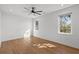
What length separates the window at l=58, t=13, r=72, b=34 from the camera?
148 inches

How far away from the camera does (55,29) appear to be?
3.96m

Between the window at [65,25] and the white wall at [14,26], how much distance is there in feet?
3.45

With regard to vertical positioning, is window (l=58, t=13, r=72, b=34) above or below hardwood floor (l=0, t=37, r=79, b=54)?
above

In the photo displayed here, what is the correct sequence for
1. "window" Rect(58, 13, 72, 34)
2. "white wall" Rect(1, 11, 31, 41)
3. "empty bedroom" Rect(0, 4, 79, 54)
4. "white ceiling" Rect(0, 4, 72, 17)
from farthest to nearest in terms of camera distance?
1. "window" Rect(58, 13, 72, 34)
2. "white wall" Rect(1, 11, 31, 41)
3. "empty bedroom" Rect(0, 4, 79, 54)
4. "white ceiling" Rect(0, 4, 72, 17)

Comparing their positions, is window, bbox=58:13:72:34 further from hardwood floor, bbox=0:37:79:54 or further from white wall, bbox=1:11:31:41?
white wall, bbox=1:11:31:41

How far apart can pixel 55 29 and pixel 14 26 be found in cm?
137

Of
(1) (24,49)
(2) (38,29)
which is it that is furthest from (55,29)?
(1) (24,49)

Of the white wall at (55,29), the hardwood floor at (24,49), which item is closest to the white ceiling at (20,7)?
the white wall at (55,29)

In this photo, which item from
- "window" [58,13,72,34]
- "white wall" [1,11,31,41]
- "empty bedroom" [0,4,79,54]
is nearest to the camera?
"empty bedroom" [0,4,79,54]

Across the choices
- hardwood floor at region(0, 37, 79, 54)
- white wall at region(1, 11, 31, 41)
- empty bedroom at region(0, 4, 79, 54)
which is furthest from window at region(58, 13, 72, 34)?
white wall at region(1, 11, 31, 41)

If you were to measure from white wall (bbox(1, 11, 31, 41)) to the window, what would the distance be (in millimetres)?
1053

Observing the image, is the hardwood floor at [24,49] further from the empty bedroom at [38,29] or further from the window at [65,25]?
the window at [65,25]
